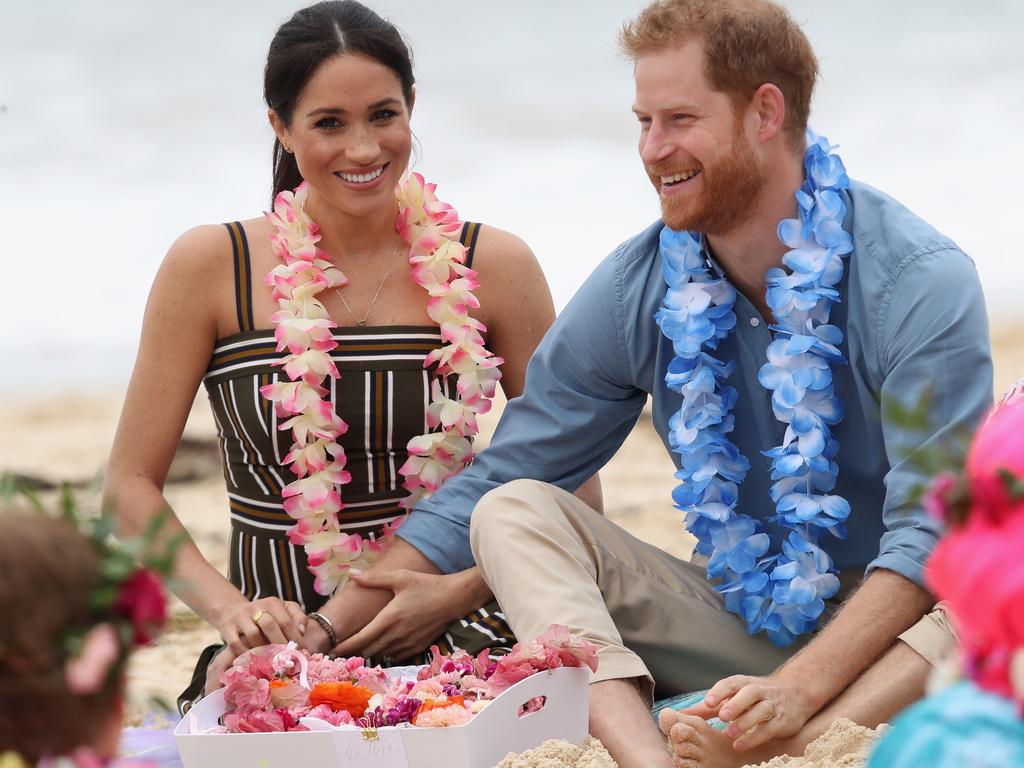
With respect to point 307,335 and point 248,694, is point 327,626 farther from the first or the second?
point 307,335

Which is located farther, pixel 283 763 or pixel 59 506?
pixel 283 763

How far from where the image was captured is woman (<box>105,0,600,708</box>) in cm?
354

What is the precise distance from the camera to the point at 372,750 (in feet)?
8.41

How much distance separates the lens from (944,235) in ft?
10.0

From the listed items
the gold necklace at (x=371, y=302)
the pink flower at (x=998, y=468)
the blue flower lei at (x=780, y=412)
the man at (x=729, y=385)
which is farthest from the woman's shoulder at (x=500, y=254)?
the pink flower at (x=998, y=468)

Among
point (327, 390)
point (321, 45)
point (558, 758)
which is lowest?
point (558, 758)

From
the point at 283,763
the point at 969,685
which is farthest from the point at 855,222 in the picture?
the point at 969,685

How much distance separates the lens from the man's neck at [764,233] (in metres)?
3.21

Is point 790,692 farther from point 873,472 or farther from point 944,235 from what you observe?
point 944,235

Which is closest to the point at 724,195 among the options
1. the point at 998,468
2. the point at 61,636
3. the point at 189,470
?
the point at 998,468

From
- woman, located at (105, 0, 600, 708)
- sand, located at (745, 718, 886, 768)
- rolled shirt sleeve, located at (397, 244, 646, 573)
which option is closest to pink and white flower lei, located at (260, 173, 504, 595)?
woman, located at (105, 0, 600, 708)

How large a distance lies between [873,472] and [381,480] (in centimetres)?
125

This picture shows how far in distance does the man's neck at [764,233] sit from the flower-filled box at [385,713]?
103 cm

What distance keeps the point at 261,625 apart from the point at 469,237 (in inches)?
48.2
